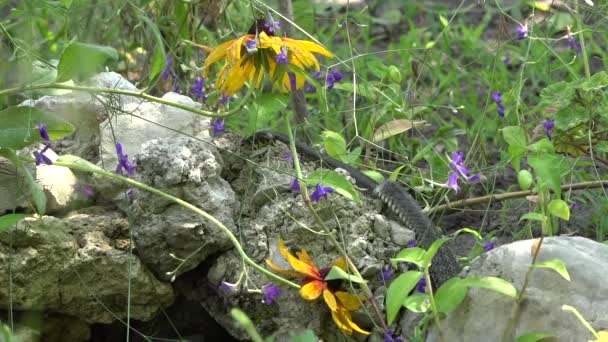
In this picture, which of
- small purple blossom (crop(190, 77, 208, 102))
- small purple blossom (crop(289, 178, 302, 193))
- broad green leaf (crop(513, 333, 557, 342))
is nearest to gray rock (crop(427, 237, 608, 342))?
broad green leaf (crop(513, 333, 557, 342))

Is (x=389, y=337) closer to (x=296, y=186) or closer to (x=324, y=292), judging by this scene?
(x=324, y=292)

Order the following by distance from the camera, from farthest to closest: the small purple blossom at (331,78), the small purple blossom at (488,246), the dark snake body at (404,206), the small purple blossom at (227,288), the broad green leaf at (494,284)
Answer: the small purple blossom at (331,78) < the small purple blossom at (488,246) < the dark snake body at (404,206) < the small purple blossom at (227,288) < the broad green leaf at (494,284)

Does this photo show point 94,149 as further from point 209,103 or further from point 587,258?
point 587,258

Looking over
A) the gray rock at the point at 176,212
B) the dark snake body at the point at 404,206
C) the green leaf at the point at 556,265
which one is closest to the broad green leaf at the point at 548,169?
the green leaf at the point at 556,265

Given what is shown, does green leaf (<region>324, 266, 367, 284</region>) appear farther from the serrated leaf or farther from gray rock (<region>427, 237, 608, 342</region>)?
the serrated leaf

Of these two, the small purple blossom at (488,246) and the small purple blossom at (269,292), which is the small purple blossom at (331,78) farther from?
the small purple blossom at (269,292)

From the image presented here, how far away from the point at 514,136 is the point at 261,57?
660 millimetres

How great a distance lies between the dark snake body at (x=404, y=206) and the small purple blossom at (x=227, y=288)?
1.48 ft

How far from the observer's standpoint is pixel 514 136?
7.87 feet

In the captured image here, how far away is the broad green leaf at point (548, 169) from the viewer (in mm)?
2166

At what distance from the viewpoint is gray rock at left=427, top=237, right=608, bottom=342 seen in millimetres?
2205

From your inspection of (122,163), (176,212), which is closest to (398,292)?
(176,212)

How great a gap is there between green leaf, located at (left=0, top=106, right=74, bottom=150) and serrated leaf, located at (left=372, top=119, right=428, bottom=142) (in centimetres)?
111

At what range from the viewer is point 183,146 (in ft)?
8.52
